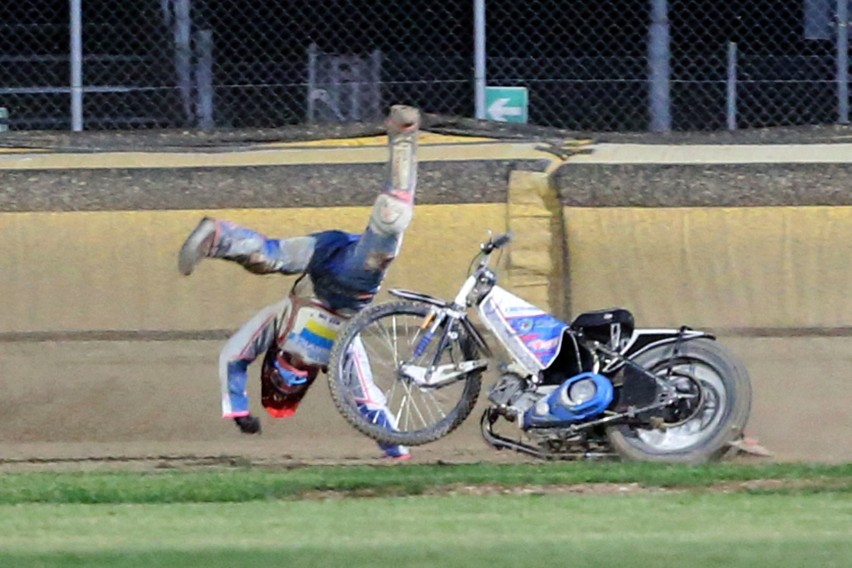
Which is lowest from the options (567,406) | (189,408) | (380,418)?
(189,408)

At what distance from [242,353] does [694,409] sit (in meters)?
2.16

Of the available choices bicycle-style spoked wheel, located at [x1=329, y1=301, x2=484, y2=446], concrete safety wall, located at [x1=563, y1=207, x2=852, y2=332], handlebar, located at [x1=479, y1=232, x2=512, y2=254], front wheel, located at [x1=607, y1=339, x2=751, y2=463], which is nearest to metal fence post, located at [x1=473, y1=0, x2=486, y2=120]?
concrete safety wall, located at [x1=563, y1=207, x2=852, y2=332]

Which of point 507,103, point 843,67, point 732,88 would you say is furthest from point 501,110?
point 843,67

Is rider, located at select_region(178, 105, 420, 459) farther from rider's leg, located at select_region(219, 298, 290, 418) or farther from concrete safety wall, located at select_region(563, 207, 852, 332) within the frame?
concrete safety wall, located at select_region(563, 207, 852, 332)

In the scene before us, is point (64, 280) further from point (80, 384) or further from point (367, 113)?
point (367, 113)

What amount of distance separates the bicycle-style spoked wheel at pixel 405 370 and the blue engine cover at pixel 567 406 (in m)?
0.32

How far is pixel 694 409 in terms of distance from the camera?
26.3 ft

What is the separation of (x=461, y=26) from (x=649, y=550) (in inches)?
214

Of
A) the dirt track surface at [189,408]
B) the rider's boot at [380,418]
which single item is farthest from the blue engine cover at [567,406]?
the dirt track surface at [189,408]

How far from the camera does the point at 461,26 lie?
406 inches

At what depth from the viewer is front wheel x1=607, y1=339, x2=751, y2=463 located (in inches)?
315

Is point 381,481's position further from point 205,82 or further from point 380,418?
point 205,82

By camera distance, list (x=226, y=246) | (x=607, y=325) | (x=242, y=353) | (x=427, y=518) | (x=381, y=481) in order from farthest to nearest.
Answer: (x=242, y=353)
(x=226, y=246)
(x=607, y=325)
(x=381, y=481)
(x=427, y=518)

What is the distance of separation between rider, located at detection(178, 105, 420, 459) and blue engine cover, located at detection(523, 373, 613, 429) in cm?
69
